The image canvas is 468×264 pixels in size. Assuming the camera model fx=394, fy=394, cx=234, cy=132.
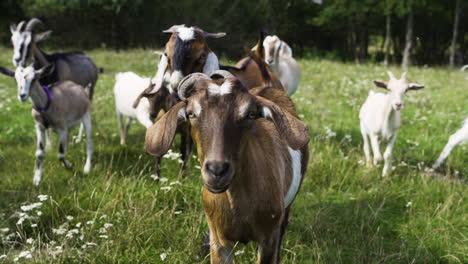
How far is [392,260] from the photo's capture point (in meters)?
3.41

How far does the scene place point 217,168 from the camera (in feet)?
6.23

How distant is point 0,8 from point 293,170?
3172 cm

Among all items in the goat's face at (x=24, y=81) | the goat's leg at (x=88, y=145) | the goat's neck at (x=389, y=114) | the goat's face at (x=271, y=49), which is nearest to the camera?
the goat's face at (x=24, y=81)

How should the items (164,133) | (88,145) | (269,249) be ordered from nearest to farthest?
(164,133) < (269,249) < (88,145)

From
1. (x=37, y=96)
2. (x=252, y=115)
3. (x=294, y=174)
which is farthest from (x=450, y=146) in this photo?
(x=37, y=96)

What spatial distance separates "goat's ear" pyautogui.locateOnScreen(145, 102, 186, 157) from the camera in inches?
84.2

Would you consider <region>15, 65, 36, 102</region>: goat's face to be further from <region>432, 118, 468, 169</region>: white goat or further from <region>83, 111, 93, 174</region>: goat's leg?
<region>432, 118, 468, 169</region>: white goat

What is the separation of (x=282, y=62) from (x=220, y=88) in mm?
7007

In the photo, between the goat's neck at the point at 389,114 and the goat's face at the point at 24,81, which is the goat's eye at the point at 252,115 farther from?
the goat's neck at the point at 389,114

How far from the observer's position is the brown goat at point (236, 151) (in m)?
2.00

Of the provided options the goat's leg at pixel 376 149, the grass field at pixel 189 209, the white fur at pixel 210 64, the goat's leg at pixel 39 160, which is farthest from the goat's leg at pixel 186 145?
the goat's leg at pixel 376 149

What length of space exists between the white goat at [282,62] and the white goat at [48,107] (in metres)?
3.68

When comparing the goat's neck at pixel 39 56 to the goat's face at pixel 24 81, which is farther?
the goat's neck at pixel 39 56

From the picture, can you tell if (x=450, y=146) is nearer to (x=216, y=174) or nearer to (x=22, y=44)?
(x=216, y=174)
